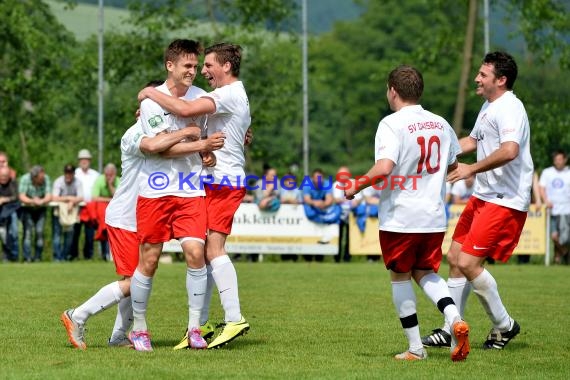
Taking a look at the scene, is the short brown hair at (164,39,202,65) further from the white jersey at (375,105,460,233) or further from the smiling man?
the white jersey at (375,105,460,233)

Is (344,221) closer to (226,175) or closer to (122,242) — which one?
(226,175)

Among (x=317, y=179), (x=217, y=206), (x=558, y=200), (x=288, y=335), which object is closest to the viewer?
(x=217, y=206)

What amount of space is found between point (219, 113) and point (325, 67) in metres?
75.8

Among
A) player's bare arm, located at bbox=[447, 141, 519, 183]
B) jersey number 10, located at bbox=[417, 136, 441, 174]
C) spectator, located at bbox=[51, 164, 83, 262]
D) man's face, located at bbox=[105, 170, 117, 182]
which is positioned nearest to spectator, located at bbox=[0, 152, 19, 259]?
spectator, located at bbox=[51, 164, 83, 262]

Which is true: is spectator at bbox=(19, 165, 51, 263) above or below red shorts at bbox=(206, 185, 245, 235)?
below

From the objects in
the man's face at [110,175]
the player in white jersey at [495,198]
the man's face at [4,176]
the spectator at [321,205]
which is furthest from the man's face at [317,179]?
the player in white jersey at [495,198]

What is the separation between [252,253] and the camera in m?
24.0

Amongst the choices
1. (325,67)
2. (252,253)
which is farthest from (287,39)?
(325,67)

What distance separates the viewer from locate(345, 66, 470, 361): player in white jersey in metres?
8.73

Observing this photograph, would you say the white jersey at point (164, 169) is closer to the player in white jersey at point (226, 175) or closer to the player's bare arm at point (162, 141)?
the player's bare arm at point (162, 141)

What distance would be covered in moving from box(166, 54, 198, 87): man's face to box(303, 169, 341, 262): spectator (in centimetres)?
1472

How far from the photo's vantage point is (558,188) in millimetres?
23828

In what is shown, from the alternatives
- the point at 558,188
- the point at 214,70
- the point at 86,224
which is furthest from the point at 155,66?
the point at 214,70

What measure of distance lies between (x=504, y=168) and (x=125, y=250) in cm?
303
